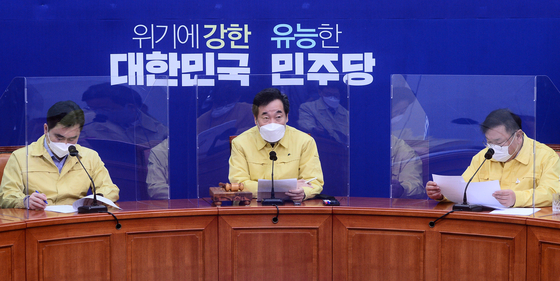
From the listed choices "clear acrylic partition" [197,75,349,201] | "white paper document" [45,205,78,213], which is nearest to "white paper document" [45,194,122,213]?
"white paper document" [45,205,78,213]

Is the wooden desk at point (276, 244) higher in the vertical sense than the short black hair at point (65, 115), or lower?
lower

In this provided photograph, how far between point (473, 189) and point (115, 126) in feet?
7.11

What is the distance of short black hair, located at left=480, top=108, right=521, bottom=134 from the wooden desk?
551 mm

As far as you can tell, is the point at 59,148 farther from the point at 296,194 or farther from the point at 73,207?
the point at 296,194

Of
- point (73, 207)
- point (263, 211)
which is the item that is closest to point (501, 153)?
point (263, 211)

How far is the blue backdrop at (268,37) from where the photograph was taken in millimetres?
3986

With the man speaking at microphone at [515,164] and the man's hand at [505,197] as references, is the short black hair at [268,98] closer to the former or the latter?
the man speaking at microphone at [515,164]

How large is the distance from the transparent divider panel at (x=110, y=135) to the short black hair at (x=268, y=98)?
0.60 metres

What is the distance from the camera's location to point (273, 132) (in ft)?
9.97

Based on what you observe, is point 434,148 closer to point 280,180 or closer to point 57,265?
point 280,180

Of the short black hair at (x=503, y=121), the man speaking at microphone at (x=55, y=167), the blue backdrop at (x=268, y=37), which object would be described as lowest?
the man speaking at microphone at (x=55, y=167)

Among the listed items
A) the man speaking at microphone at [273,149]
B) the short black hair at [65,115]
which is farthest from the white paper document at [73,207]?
the man speaking at microphone at [273,149]

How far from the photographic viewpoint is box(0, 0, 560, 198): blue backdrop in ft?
13.1

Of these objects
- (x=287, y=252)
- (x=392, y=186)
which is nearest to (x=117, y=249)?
(x=287, y=252)
